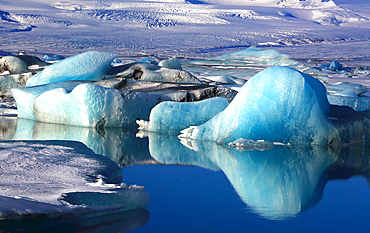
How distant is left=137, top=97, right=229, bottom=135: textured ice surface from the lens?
5480 millimetres

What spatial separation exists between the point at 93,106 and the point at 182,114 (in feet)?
3.88

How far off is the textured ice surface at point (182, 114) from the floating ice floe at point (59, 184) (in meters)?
1.70


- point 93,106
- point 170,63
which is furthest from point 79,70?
point 93,106

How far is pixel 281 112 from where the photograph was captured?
466 cm

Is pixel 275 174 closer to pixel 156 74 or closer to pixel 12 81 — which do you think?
pixel 156 74

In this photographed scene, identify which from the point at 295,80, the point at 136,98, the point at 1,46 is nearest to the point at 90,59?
the point at 136,98

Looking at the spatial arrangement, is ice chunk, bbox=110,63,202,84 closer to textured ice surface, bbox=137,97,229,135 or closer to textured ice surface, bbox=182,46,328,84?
textured ice surface, bbox=137,97,229,135

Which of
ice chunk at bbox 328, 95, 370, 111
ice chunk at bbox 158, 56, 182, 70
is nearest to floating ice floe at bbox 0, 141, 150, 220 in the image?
ice chunk at bbox 328, 95, 370, 111

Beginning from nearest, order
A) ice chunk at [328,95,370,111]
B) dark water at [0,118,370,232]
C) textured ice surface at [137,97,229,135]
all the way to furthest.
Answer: dark water at [0,118,370,232]
textured ice surface at [137,97,229,135]
ice chunk at [328,95,370,111]

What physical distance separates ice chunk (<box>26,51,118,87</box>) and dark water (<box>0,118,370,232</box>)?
317 centimetres

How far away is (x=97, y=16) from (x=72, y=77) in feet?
136

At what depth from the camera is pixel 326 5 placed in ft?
282

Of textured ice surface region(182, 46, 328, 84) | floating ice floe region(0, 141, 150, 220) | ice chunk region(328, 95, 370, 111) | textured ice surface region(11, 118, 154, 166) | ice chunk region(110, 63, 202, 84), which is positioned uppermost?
floating ice floe region(0, 141, 150, 220)

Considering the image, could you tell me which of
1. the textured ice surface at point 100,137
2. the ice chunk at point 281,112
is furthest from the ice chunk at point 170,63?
the ice chunk at point 281,112
